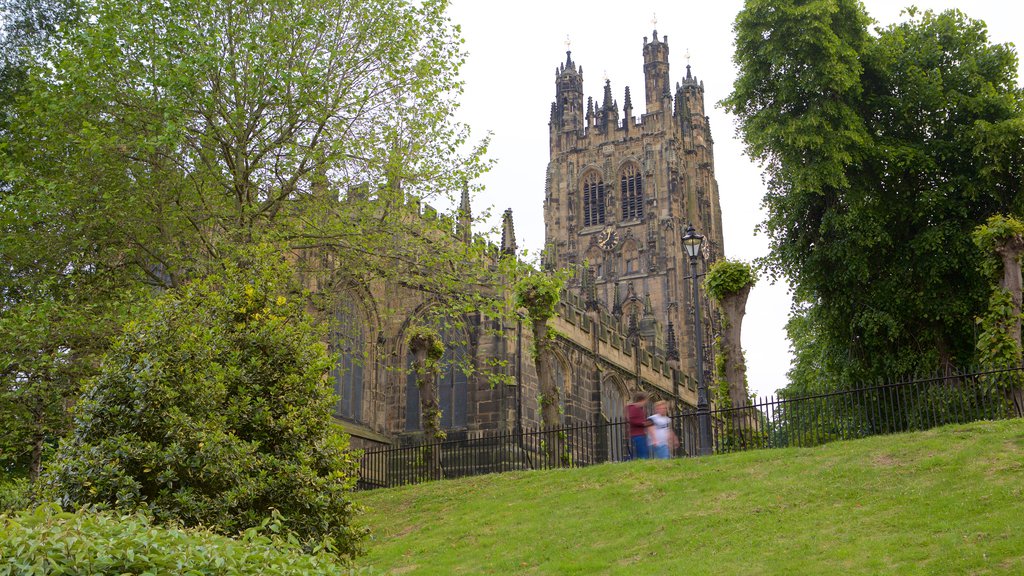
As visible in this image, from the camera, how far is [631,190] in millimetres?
Answer: 75375

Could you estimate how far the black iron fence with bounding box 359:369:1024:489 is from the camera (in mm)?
18516

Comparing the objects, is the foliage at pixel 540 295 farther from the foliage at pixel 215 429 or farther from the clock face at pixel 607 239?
the clock face at pixel 607 239

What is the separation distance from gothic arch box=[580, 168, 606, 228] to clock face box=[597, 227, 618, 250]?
Result: 53.5 inches

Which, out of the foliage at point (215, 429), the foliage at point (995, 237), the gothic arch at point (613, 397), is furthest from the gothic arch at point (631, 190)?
the foliage at point (215, 429)

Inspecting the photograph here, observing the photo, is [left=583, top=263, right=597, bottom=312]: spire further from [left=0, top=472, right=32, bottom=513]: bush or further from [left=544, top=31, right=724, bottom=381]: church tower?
[left=0, top=472, right=32, bottom=513]: bush

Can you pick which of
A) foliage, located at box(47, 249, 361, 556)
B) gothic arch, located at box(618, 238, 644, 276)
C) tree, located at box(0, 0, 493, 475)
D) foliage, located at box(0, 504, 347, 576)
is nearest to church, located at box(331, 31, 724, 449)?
gothic arch, located at box(618, 238, 644, 276)

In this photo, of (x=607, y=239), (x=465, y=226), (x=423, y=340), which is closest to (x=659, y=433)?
(x=465, y=226)

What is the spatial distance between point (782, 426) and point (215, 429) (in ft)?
54.6

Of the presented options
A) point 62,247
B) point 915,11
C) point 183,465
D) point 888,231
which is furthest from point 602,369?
point 183,465

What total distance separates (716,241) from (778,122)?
5072 cm

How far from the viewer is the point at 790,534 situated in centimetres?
1276

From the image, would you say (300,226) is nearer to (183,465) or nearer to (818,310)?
(183,465)

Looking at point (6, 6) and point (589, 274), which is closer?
point (6, 6)

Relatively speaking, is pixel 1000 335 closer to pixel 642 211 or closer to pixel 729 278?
pixel 729 278
